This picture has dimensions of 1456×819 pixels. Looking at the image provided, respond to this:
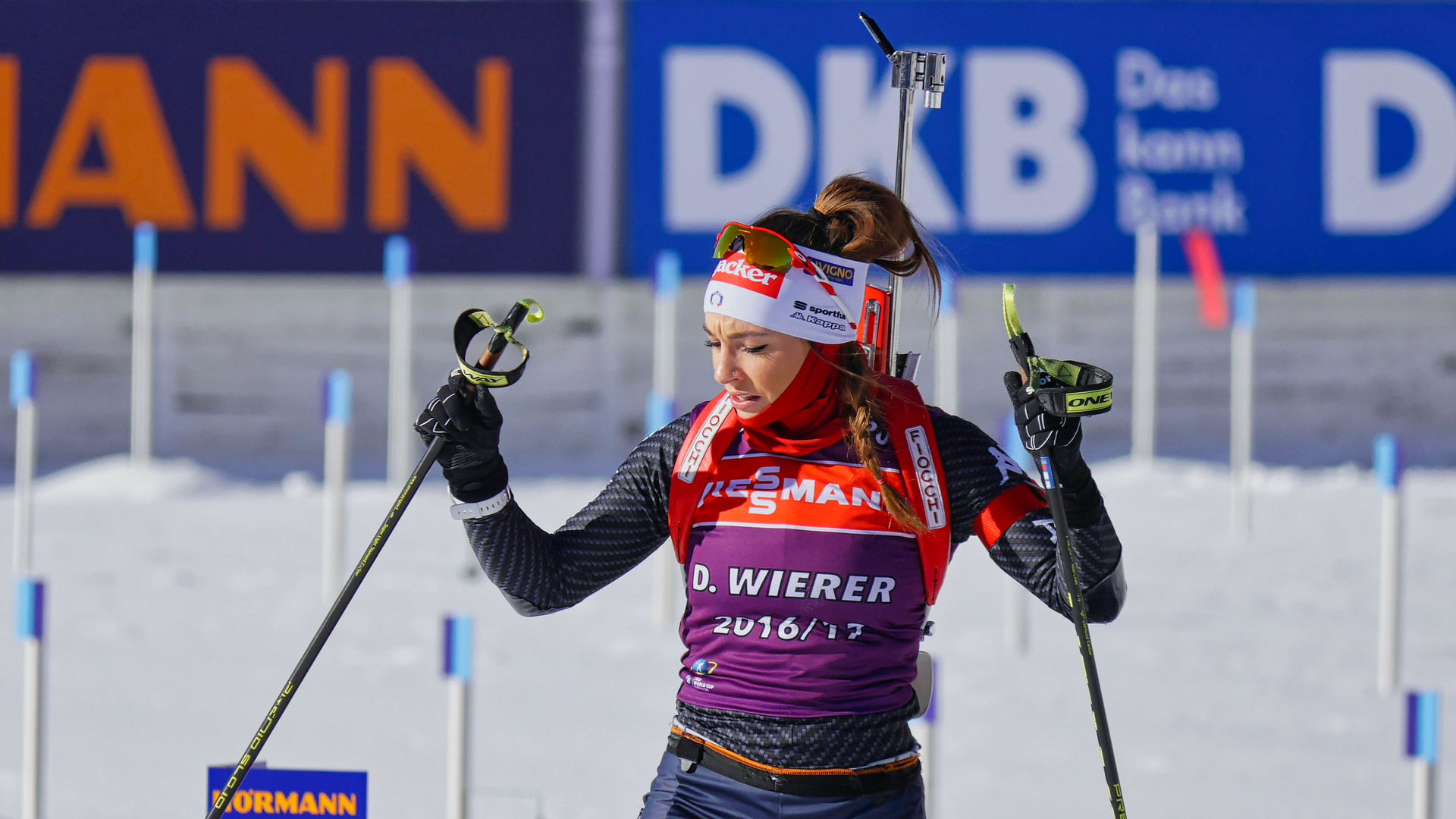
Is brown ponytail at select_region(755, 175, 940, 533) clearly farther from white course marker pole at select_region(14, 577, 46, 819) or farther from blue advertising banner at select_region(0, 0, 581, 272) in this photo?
blue advertising banner at select_region(0, 0, 581, 272)

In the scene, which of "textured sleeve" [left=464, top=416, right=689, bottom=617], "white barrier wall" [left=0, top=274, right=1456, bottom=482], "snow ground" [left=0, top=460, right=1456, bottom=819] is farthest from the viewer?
"white barrier wall" [left=0, top=274, right=1456, bottom=482]

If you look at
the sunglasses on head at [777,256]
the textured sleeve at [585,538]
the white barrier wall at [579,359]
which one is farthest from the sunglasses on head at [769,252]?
the white barrier wall at [579,359]

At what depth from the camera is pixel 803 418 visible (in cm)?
234

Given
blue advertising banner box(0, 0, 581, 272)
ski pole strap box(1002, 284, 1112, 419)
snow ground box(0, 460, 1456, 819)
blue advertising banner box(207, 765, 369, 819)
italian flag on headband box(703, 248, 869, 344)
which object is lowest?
snow ground box(0, 460, 1456, 819)

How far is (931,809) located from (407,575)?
10.9 ft

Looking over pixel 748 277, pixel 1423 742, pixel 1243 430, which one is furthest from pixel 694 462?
pixel 1243 430

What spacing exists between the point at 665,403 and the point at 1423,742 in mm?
2986

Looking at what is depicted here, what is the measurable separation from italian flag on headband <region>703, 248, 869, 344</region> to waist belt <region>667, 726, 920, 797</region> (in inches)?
23.5

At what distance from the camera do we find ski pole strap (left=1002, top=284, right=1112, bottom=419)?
86.0 inches

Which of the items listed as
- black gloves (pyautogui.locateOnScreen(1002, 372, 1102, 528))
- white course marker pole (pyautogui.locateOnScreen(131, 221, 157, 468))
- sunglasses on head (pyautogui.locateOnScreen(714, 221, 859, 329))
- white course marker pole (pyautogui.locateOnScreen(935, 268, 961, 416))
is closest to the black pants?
black gloves (pyautogui.locateOnScreen(1002, 372, 1102, 528))

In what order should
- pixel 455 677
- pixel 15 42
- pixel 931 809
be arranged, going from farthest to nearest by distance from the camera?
pixel 15 42
pixel 931 809
pixel 455 677

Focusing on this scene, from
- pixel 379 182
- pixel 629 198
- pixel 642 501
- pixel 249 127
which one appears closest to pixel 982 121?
pixel 629 198

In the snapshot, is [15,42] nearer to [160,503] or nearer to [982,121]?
[160,503]

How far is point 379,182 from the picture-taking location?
966cm
